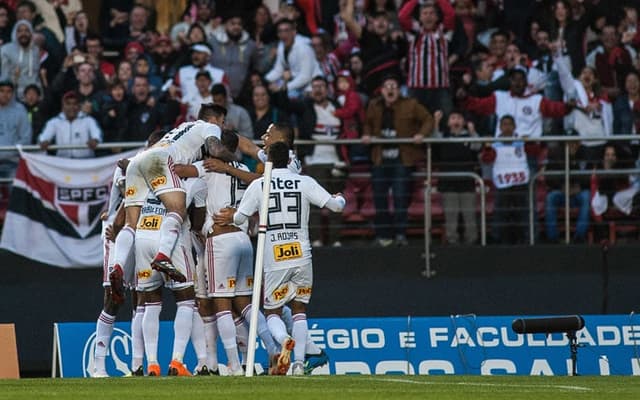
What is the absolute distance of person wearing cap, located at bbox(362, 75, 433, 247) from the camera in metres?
19.2

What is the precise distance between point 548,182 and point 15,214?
6.93 meters

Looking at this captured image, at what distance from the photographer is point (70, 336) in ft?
59.9

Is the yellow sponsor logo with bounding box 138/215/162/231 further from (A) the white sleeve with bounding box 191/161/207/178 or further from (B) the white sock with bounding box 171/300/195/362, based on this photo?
(B) the white sock with bounding box 171/300/195/362

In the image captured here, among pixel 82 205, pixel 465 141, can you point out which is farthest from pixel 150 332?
pixel 465 141

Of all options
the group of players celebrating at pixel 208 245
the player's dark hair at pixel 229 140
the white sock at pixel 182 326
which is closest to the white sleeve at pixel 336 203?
the group of players celebrating at pixel 208 245

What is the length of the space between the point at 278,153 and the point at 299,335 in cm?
182

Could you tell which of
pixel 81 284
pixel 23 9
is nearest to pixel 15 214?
pixel 81 284

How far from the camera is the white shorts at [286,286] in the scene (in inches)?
587

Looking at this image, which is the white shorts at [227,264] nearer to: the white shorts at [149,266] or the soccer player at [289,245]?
the white shorts at [149,266]

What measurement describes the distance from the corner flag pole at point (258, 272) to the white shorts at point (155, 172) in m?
1.17

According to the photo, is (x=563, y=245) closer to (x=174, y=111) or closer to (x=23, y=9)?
(x=174, y=111)

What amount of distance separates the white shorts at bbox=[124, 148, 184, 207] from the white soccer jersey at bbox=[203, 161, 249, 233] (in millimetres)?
773

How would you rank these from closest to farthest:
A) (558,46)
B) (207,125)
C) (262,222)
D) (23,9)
→ 1. (262,222)
2. (207,125)
3. (558,46)
4. (23,9)

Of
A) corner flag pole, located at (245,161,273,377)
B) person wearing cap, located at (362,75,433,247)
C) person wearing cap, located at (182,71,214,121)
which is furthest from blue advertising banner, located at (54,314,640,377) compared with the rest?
corner flag pole, located at (245,161,273,377)
